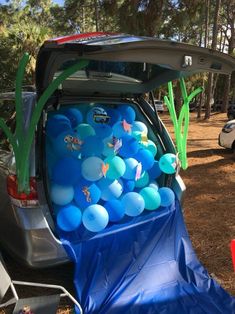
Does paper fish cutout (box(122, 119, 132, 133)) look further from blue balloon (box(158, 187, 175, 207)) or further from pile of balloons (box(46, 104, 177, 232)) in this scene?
blue balloon (box(158, 187, 175, 207))

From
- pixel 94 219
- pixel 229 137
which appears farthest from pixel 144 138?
pixel 229 137

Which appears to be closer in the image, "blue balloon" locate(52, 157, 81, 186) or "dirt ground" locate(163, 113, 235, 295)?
"blue balloon" locate(52, 157, 81, 186)

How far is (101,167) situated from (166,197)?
0.87 metres

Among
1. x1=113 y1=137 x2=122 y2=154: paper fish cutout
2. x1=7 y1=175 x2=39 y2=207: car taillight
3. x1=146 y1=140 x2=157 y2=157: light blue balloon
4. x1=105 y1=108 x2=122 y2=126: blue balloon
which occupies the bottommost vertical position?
x1=7 y1=175 x2=39 y2=207: car taillight

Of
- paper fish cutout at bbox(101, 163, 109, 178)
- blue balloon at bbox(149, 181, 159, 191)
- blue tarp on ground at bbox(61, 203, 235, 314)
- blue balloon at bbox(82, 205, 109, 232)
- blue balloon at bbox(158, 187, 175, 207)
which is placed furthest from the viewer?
blue balloon at bbox(149, 181, 159, 191)

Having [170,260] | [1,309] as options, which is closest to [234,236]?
[170,260]

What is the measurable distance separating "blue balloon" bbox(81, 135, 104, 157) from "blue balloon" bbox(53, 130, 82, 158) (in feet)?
0.14

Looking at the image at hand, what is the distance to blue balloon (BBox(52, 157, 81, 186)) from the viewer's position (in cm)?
322

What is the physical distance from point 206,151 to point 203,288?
7125 mm

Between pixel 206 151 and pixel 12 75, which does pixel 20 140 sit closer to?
pixel 206 151

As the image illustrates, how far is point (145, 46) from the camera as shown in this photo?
2.66 meters

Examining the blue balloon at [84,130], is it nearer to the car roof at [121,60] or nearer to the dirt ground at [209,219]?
the car roof at [121,60]

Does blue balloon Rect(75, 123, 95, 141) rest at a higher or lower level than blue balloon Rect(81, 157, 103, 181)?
higher

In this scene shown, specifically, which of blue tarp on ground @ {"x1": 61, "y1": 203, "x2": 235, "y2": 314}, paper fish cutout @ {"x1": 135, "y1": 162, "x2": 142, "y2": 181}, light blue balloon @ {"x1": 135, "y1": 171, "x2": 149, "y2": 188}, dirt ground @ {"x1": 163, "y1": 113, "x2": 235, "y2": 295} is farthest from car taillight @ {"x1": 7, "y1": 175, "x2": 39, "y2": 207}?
dirt ground @ {"x1": 163, "y1": 113, "x2": 235, "y2": 295}
